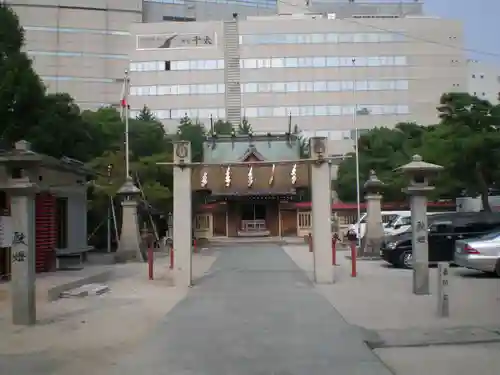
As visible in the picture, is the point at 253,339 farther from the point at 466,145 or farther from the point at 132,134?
the point at 132,134

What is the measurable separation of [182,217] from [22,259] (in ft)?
20.9

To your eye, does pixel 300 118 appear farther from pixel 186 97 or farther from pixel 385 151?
pixel 385 151

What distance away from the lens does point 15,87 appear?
21359mm

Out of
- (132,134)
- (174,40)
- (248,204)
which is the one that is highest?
(174,40)

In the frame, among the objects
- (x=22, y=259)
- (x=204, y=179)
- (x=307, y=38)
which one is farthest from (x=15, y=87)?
(x=307, y=38)

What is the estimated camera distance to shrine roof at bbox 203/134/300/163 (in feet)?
160

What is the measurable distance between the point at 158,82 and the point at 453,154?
177 ft

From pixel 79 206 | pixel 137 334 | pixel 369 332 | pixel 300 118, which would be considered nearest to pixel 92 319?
pixel 137 334

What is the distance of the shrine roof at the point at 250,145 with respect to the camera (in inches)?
1923

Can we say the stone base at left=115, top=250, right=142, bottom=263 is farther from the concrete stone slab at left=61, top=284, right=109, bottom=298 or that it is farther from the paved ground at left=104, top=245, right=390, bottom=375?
the paved ground at left=104, top=245, right=390, bottom=375

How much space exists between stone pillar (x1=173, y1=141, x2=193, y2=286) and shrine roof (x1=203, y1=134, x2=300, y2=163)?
31364 millimetres


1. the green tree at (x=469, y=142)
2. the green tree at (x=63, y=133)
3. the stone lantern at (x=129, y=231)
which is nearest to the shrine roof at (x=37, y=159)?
the stone lantern at (x=129, y=231)

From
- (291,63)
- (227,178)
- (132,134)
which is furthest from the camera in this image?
(291,63)

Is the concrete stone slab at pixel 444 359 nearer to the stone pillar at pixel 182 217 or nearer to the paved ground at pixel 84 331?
the paved ground at pixel 84 331
